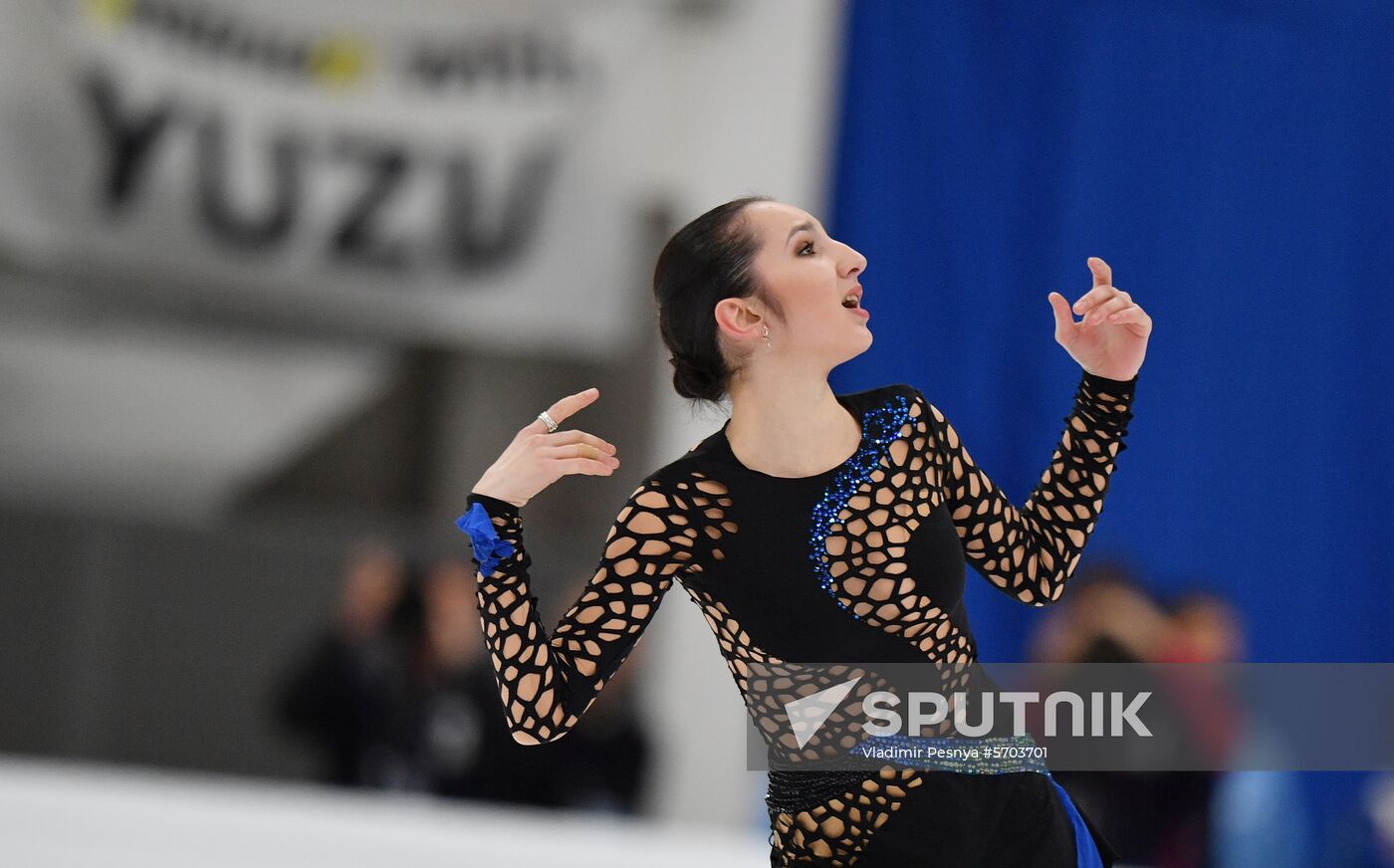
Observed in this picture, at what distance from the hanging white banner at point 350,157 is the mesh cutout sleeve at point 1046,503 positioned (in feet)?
14.0

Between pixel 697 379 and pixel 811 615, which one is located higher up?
pixel 697 379

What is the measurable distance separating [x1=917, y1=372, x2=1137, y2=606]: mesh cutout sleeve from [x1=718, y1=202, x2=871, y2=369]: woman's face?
19cm

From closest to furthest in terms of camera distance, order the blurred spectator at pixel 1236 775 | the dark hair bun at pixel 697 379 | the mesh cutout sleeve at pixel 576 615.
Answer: the mesh cutout sleeve at pixel 576 615, the dark hair bun at pixel 697 379, the blurred spectator at pixel 1236 775

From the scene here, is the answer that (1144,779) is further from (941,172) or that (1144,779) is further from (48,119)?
(48,119)

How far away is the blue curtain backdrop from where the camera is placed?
5.72m

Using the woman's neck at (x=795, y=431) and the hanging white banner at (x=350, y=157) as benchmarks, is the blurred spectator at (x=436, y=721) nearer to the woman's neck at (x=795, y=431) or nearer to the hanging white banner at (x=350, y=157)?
the hanging white banner at (x=350, y=157)

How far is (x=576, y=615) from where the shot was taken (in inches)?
68.2

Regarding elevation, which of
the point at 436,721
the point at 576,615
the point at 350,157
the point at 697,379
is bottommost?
the point at 436,721

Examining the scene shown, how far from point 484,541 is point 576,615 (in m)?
0.16

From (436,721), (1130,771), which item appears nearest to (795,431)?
(1130,771)

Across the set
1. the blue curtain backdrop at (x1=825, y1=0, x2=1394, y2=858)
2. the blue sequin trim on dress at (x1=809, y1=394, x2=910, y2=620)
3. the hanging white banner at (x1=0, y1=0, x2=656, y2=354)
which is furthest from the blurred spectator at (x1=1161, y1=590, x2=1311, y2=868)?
the blue sequin trim on dress at (x1=809, y1=394, x2=910, y2=620)

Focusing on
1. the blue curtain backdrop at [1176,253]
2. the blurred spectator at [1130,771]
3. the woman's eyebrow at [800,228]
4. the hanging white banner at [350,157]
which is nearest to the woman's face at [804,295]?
the woman's eyebrow at [800,228]

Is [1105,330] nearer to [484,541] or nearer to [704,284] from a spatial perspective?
[704,284]

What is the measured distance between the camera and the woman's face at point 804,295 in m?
1.72
